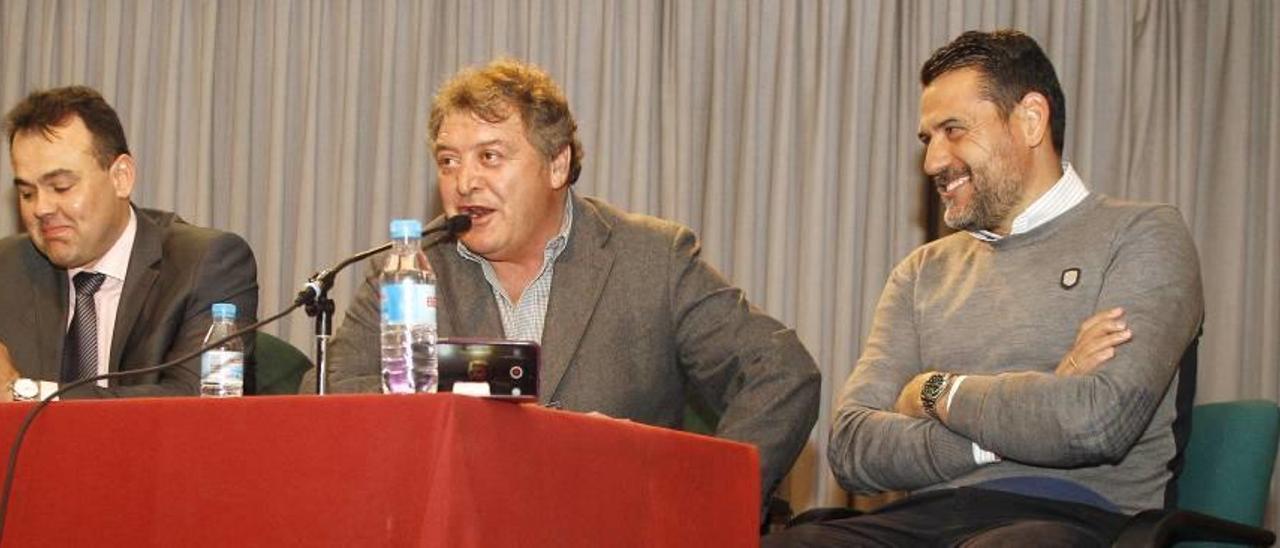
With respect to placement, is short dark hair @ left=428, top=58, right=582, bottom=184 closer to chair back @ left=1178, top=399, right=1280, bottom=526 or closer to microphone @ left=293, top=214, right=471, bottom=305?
microphone @ left=293, top=214, right=471, bottom=305

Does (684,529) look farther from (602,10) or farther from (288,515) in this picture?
(602,10)

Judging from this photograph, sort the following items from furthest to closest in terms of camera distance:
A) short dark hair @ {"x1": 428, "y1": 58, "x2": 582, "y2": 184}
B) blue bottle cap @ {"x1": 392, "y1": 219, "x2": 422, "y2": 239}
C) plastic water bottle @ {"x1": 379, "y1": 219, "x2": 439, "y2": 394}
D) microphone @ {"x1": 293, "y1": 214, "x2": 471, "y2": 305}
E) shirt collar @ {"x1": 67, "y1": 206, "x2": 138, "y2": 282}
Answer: shirt collar @ {"x1": 67, "y1": 206, "x2": 138, "y2": 282}, short dark hair @ {"x1": 428, "y1": 58, "x2": 582, "y2": 184}, microphone @ {"x1": 293, "y1": 214, "x2": 471, "y2": 305}, blue bottle cap @ {"x1": 392, "y1": 219, "x2": 422, "y2": 239}, plastic water bottle @ {"x1": 379, "y1": 219, "x2": 439, "y2": 394}

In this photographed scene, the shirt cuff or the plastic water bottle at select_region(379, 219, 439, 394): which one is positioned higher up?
the plastic water bottle at select_region(379, 219, 439, 394)

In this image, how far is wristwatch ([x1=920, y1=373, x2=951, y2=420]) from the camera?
331cm

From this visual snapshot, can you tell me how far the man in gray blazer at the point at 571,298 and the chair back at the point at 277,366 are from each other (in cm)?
57

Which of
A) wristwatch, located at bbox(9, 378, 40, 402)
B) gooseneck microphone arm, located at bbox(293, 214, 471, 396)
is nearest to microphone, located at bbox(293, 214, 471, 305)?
gooseneck microphone arm, located at bbox(293, 214, 471, 396)

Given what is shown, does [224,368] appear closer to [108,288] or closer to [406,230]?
[406,230]

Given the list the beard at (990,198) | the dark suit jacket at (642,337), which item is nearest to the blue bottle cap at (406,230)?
the dark suit jacket at (642,337)

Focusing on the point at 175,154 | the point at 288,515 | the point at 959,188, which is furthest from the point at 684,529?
the point at 175,154

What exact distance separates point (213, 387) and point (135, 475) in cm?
58

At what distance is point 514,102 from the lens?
12.0 ft

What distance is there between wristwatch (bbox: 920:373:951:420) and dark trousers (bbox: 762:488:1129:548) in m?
0.18

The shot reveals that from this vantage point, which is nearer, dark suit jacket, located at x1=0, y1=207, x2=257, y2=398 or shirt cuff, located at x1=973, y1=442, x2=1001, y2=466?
shirt cuff, located at x1=973, y1=442, x2=1001, y2=466

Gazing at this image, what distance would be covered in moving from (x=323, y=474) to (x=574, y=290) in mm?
1709
